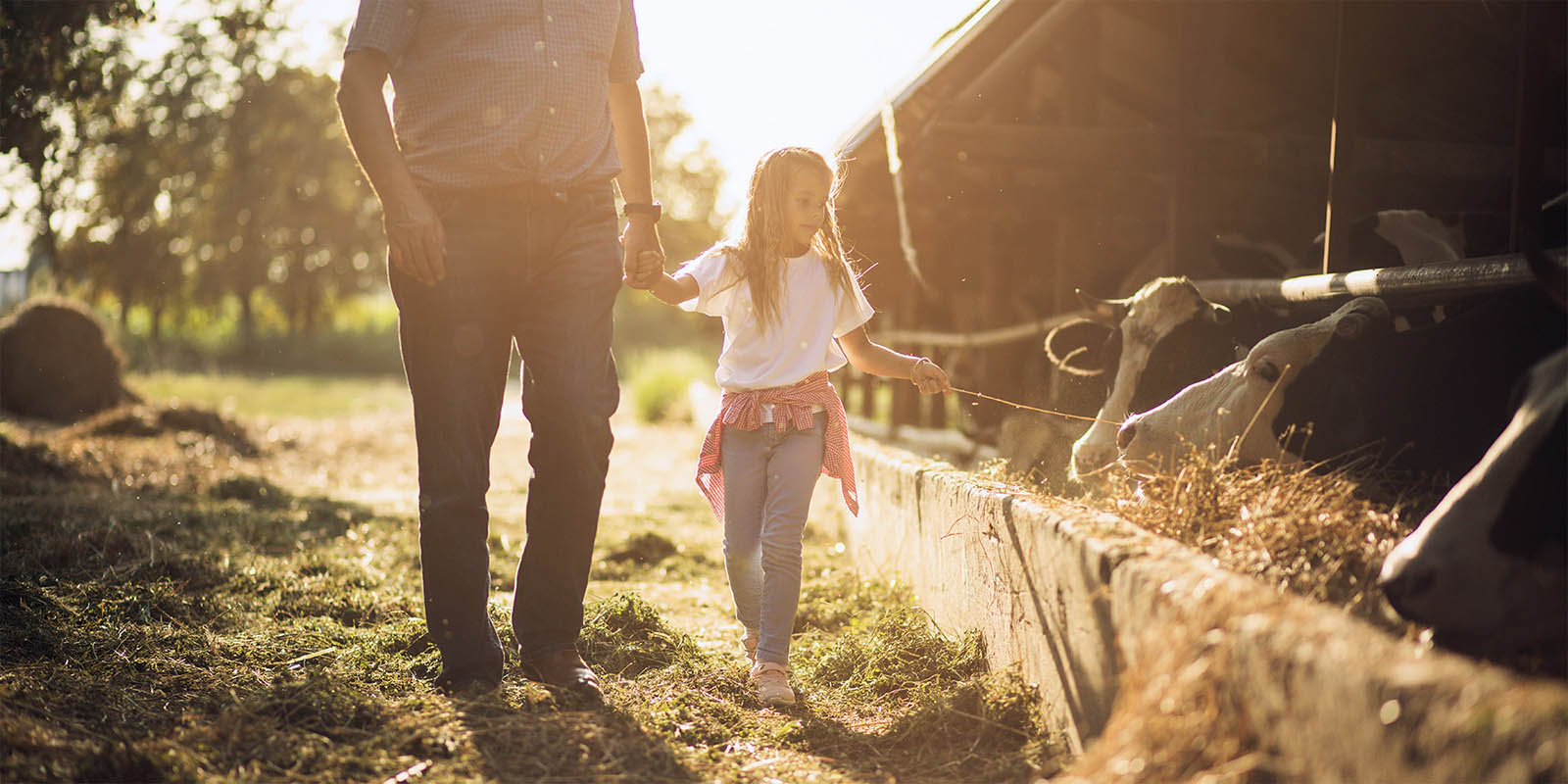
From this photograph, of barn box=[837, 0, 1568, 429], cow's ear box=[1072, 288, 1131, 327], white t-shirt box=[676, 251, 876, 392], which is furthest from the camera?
barn box=[837, 0, 1568, 429]

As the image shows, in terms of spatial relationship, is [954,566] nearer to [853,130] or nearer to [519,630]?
[519,630]

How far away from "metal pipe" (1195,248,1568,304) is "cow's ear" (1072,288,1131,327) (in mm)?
456

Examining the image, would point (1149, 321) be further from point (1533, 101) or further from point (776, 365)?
point (776, 365)

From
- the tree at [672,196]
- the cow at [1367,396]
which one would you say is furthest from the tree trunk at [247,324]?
the cow at [1367,396]

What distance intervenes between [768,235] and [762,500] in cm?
75

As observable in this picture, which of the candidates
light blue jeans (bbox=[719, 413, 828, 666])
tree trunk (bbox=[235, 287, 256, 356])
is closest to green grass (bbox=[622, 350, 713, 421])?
light blue jeans (bbox=[719, 413, 828, 666])

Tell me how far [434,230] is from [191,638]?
143 centimetres

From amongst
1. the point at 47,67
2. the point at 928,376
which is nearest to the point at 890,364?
the point at 928,376

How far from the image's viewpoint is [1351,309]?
3.65 meters

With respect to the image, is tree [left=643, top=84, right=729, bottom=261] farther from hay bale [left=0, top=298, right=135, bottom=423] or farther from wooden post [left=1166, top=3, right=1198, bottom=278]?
wooden post [left=1166, top=3, right=1198, bottom=278]

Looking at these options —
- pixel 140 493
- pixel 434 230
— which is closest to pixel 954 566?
pixel 434 230

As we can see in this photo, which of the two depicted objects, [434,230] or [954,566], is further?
[954,566]

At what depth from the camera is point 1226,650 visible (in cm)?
194

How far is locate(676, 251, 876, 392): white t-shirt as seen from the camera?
3.55 metres
